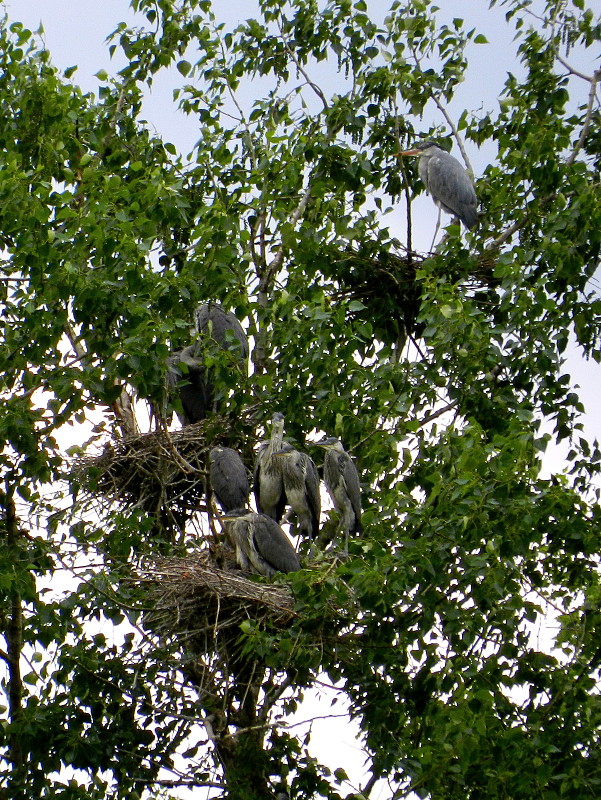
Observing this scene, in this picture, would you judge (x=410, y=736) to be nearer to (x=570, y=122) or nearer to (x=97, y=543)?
(x=97, y=543)

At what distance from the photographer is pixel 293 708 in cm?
780

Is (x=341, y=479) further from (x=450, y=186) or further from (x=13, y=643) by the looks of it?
(x=450, y=186)

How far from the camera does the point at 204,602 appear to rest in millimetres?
7824

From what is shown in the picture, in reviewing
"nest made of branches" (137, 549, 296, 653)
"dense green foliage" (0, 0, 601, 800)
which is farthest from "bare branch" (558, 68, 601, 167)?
"nest made of branches" (137, 549, 296, 653)

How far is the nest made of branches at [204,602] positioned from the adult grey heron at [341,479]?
1063 millimetres

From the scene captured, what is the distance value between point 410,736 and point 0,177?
392cm

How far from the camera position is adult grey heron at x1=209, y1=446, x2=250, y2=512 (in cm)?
934

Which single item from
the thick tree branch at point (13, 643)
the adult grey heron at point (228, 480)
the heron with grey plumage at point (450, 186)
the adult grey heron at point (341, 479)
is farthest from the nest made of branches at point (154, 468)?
the heron with grey plumage at point (450, 186)

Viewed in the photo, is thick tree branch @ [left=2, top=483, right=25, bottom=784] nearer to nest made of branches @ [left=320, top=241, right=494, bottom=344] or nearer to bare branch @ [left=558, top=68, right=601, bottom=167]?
nest made of branches @ [left=320, top=241, right=494, bottom=344]

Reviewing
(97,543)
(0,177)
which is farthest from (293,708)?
(0,177)

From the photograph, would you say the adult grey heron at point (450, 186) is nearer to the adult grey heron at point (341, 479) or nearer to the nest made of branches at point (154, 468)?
the adult grey heron at point (341, 479)

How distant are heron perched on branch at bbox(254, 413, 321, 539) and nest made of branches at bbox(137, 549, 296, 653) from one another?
1227 mm

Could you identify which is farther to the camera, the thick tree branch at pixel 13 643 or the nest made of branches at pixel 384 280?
the nest made of branches at pixel 384 280

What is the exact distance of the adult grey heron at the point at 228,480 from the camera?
368 inches
